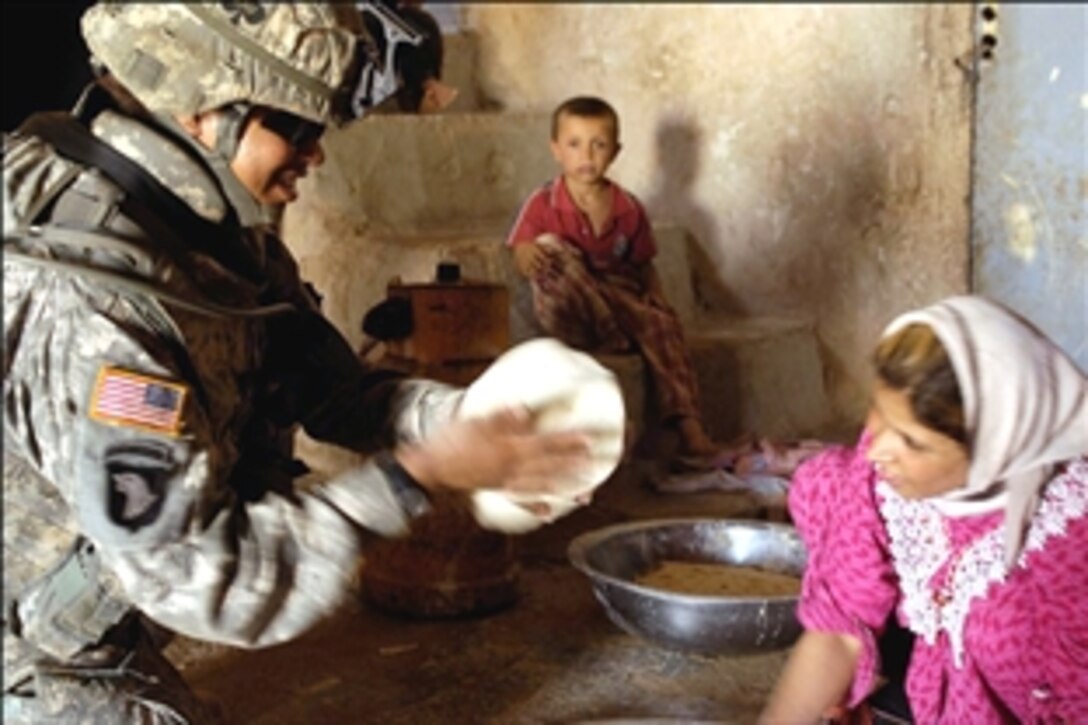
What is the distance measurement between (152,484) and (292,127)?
1.73ft

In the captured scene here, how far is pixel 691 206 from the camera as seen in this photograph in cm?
518

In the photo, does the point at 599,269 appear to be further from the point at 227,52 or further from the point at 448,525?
the point at 227,52

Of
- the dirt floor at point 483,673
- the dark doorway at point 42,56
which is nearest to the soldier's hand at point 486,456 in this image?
the dirt floor at point 483,673

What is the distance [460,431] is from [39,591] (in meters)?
0.59

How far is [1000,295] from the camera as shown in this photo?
4336 millimetres

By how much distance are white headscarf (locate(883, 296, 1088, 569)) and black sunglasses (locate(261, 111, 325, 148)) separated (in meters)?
0.84

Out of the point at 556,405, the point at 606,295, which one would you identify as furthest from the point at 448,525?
the point at 606,295

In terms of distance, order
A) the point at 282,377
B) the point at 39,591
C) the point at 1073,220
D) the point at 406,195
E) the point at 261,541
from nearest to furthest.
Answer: the point at 261,541 → the point at 39,591 → the point at 282,377 → the point at 1073,220 → the point at 406,195

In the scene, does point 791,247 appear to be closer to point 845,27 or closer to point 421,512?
point 845,27

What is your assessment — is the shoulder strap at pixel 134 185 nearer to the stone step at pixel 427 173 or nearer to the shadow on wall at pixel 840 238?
the stone step at pixel 427 173

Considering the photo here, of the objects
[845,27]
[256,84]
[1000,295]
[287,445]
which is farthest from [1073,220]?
[256,84]

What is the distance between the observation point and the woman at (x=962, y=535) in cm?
177

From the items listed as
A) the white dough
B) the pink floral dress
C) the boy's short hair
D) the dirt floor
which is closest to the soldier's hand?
the white dough

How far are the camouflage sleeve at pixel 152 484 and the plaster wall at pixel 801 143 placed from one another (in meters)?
3.44
